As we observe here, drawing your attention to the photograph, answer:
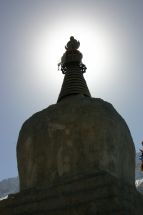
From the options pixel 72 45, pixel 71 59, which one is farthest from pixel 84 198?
pixel 72 45

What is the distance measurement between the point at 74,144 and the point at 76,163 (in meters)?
0.62

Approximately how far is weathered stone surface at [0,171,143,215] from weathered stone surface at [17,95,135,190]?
53cm

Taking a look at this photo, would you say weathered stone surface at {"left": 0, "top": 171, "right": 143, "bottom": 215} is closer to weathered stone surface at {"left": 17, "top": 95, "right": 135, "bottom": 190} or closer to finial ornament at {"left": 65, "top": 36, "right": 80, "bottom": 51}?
weathered stone surface at {"left": 17, "top": 95, "right": 135, "bottom": 190}

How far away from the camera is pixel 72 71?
16.4 metres

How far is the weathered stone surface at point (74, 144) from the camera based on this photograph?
11484mm

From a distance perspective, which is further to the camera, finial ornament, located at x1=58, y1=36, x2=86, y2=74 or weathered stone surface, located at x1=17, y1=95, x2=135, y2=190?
finial ornament, located at x1=58, y1=36, x2=86, y2=74

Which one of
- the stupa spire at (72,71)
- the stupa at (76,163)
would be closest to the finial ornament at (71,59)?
the stupa spire at (72,71)

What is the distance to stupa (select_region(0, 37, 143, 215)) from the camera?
10.1 meters

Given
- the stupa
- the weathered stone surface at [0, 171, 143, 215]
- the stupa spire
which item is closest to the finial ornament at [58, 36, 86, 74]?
the stupa spire

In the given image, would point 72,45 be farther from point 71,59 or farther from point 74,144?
point 74,144

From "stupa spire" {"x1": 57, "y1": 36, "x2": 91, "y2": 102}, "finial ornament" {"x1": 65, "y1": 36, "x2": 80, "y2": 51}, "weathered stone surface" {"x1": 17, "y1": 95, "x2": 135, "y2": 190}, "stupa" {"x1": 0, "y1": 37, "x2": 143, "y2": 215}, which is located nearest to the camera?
"stupa" {"x1": 0, "y1": 37, "x2": 143, "y2": 215}

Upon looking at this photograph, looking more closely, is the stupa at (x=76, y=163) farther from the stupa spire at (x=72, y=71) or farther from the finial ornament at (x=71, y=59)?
the finial ornament at (x=71, y=59)

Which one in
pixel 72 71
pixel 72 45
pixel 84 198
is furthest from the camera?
pixel 72 45

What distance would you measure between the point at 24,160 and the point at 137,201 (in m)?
3.95
